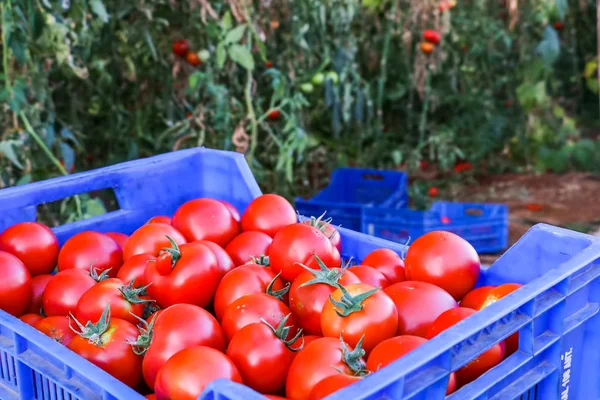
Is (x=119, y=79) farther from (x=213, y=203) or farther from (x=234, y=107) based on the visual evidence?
(x=213, y=203)

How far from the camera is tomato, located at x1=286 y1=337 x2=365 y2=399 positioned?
1050 mm

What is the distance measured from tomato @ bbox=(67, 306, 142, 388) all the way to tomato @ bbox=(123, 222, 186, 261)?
30cm

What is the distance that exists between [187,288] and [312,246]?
24 cm

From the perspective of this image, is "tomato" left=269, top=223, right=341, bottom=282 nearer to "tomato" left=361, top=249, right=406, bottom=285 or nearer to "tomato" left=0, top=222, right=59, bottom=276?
"tomato" left=361, top=249, right=406, bottom=285

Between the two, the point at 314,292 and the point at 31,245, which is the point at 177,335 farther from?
the point at 31,245

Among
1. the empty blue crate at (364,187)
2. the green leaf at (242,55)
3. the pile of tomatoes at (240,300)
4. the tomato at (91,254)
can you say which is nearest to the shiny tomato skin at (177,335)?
the pile of tomatoes at (240,300)

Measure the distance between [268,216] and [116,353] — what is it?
1.74 feet

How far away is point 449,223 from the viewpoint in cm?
352

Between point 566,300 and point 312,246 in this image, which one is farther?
point 312,246

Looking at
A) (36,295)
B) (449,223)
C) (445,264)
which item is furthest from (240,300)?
(449,223)

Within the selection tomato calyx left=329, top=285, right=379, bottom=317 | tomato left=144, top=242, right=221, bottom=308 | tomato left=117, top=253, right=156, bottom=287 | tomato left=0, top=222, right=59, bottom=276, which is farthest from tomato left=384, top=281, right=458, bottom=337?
tomato left=0, top=222, right=59, bottom=276

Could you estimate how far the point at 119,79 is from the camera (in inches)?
159

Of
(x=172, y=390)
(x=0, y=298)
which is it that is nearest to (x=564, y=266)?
(x=172, y=390)

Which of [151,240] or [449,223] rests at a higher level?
[151,240]
